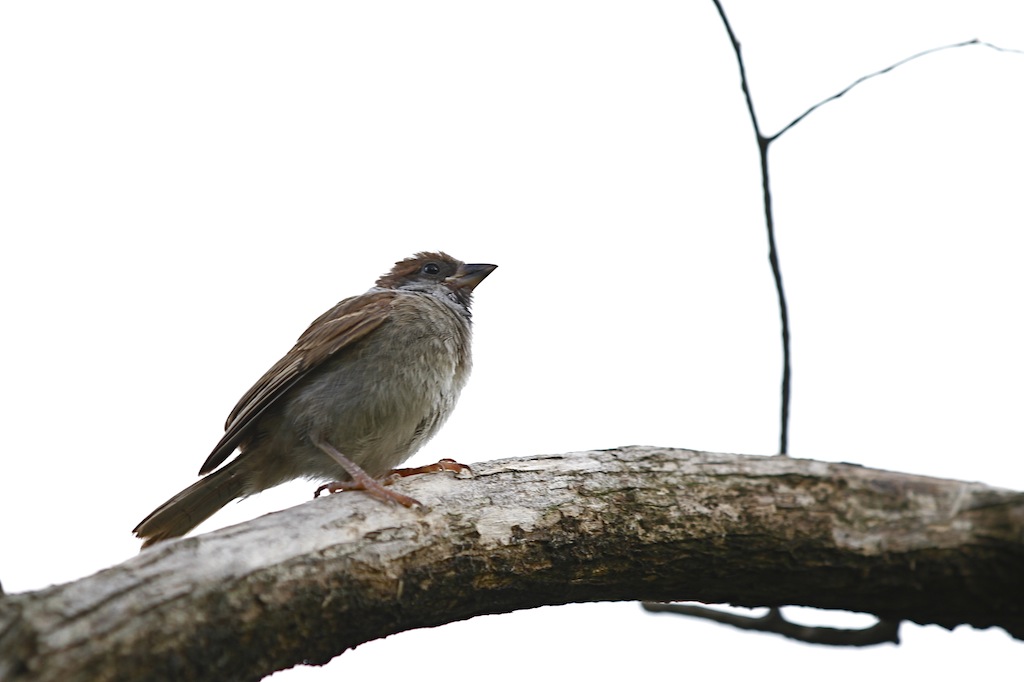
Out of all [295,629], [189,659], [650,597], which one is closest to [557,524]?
[650,597]

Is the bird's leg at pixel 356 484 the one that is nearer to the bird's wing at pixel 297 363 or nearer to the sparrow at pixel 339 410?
the sparrow at pixel 339 410

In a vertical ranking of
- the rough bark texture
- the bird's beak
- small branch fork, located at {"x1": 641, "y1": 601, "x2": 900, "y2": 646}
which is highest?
the bird's beak

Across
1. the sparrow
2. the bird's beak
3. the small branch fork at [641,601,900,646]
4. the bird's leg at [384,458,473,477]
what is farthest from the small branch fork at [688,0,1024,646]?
the bird's beak

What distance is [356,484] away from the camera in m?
4.03

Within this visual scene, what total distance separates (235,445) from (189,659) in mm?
2237

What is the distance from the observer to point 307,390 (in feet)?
15.8

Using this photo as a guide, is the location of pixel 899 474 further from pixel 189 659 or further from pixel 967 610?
pixel 189 659

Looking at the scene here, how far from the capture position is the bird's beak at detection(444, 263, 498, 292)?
6051mm

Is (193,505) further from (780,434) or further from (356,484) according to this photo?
(780,434)

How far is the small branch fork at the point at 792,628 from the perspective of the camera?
3276 millimetres

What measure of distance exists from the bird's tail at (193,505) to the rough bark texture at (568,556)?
139 cm

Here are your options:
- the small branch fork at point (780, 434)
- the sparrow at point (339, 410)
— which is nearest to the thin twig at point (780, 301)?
the small branch fork at point (780, 434)

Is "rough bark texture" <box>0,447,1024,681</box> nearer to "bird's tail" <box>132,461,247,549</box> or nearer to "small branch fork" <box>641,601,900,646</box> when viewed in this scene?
"small branch fork" <box>641,601,900,646</box>

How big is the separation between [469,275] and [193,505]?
2.33m
